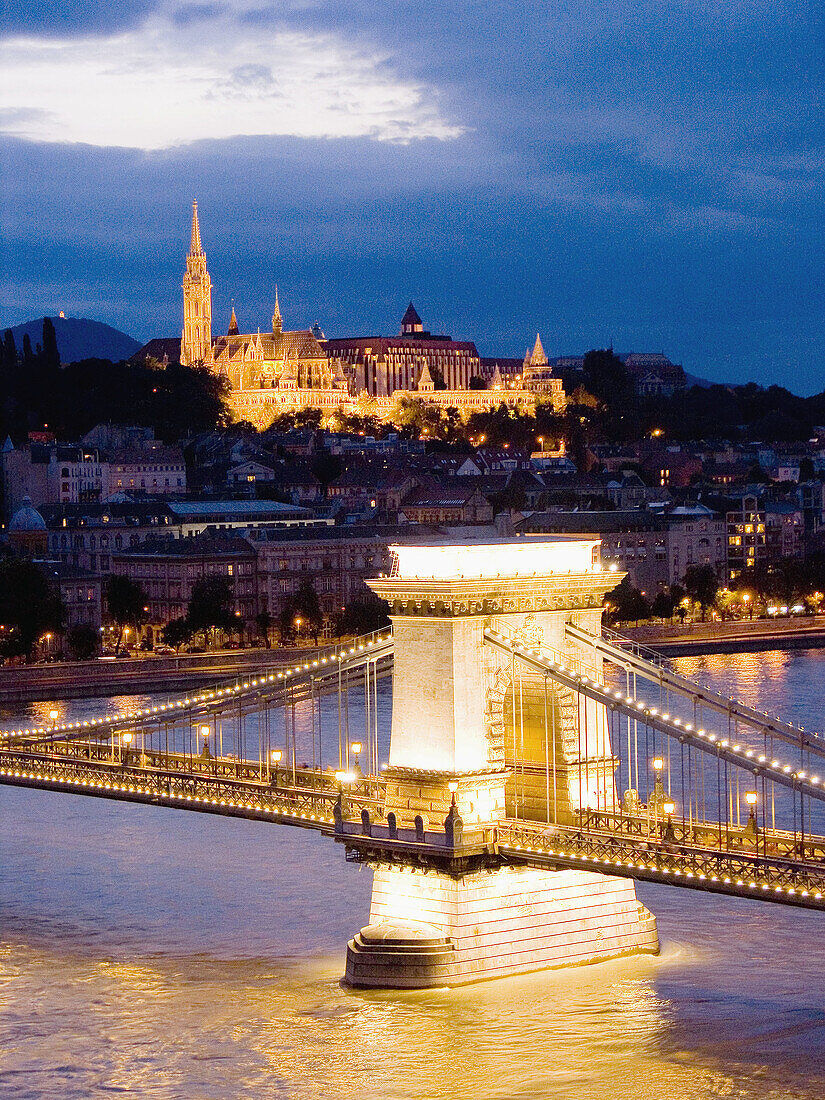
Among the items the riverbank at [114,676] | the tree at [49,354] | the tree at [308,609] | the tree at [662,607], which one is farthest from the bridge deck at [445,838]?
the tree at [49,354]

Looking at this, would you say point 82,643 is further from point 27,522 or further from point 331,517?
point 331,517

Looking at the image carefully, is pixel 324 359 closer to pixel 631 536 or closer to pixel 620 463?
pixel 620 463

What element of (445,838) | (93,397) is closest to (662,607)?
(93,397)

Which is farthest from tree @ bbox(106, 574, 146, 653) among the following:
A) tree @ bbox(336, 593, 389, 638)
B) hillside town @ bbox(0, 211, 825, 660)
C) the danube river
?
the danube river

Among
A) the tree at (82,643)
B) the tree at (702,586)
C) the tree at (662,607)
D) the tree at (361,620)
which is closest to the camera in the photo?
the tree at (82,643)

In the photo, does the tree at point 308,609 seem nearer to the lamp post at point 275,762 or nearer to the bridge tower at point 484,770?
the lamp post at point 275,762

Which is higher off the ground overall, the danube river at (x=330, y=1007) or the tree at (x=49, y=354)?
the tree at (x=49, y=354)

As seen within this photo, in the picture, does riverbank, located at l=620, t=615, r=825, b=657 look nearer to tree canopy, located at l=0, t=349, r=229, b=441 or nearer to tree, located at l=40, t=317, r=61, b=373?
tree canopy, located at l=0, t=349, r=229, b=441
